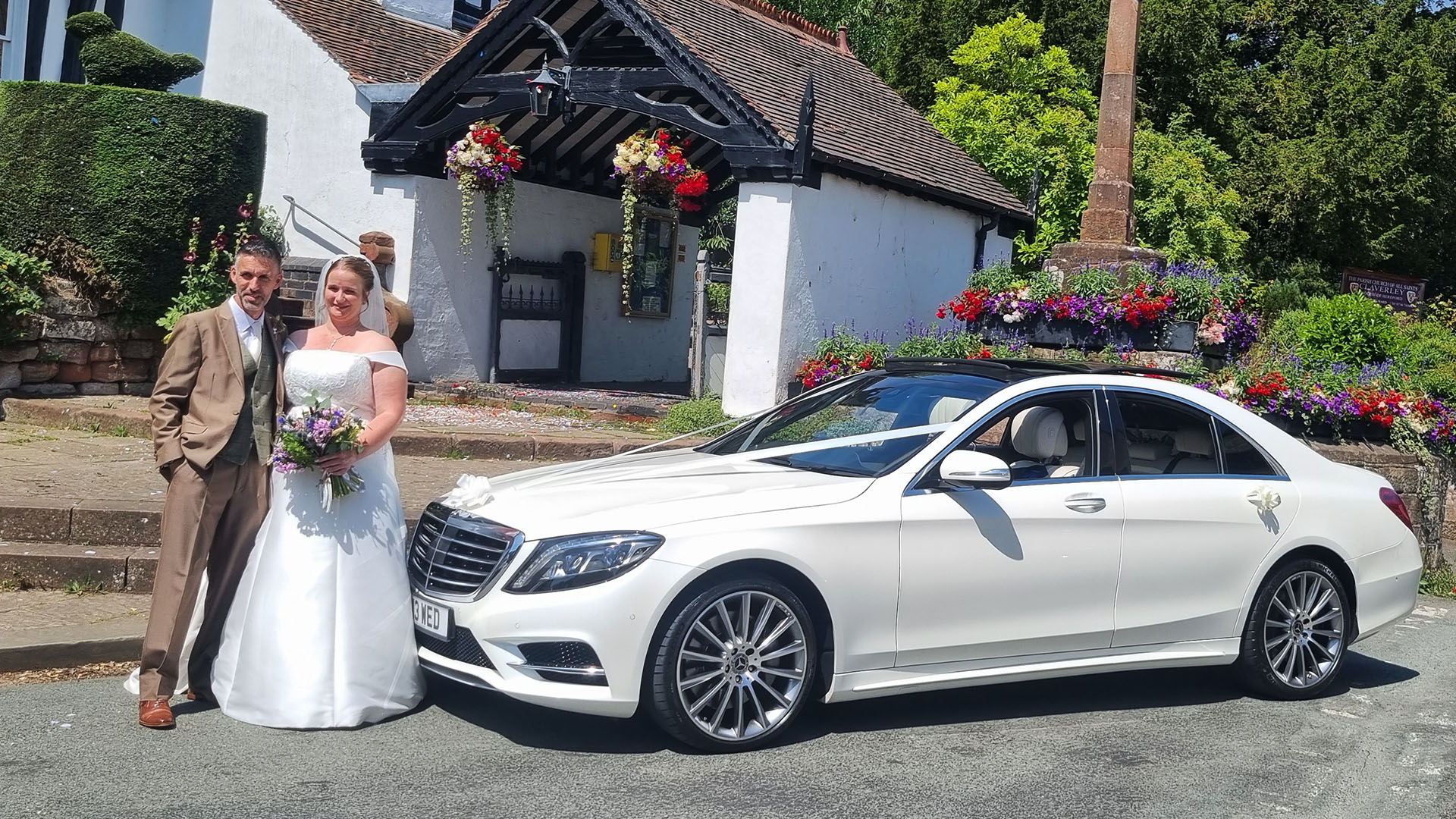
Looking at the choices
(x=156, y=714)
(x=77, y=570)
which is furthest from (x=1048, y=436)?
(x=77, y=570)

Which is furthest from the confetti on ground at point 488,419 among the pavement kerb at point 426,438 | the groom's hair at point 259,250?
the groom's hair at point 259,250

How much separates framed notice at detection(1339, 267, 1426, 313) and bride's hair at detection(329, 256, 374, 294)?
29531 mm

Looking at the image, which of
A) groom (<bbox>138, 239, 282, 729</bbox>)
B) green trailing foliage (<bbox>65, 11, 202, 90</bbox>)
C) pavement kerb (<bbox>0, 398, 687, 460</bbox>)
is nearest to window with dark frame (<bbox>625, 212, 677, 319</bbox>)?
green trailing foliage (<bbox>65, 11, 202, 90</bbox>)

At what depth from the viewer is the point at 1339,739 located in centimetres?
612

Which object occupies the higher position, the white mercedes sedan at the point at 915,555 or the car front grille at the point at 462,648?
the white mercedes sedan at the point at 915,555

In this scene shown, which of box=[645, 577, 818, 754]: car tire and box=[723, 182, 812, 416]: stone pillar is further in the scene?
box=[723, 182, 812, 416]: stone pillar

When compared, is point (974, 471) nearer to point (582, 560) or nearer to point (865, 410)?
point (865, 410)

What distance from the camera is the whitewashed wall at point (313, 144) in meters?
15.2

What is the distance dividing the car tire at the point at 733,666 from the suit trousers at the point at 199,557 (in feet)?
6.41

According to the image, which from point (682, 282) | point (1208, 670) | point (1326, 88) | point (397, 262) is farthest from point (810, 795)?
point (1326, 88)

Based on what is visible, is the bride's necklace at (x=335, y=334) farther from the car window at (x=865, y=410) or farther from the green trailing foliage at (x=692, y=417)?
the green trailing foliage at (x=692, y=417)

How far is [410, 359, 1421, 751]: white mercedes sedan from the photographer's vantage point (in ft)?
17.2

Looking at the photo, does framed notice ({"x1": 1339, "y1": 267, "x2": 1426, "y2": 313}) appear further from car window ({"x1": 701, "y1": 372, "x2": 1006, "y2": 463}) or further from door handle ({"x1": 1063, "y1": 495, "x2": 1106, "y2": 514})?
door handle ({"x1": 1063, "y1": 495, "x2": 1106, "y2": 514})

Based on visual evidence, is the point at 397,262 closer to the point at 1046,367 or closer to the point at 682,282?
the point at 682,282
